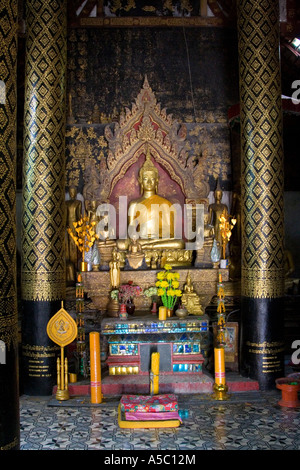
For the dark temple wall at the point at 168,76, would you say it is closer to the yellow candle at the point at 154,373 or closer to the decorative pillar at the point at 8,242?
the yellow candle at the point at 154,373

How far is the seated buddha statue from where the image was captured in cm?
946

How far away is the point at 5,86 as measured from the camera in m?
3.83

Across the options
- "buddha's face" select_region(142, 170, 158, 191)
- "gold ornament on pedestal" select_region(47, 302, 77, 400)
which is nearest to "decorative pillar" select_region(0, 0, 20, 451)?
"gold ornament on pedestal" select_region(47, 302, 77, 400)

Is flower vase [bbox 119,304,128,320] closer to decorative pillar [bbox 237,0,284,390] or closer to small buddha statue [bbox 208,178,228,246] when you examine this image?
decorative pillar [bbox 237,0,284,390]

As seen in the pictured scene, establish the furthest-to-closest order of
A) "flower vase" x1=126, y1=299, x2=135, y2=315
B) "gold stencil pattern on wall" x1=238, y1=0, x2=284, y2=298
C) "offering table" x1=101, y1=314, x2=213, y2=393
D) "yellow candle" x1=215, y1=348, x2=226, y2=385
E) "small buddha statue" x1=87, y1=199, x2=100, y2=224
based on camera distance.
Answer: "small buddha statue" x1=87, y1=199, x2=100, y2=224, "flower vase" x1=126, y1=299, x2=135, y2=315, "gold stencil pattern on wall" x1=238, y1=0, x2=284, y2=298, "offering table" x1=101, y1=314, x2=213, y2=393, "yellow candle" x1=215, y1=348, x2=226, y2=385

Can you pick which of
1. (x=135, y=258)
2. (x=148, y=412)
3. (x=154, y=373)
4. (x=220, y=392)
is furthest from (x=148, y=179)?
(x=148, y=412)

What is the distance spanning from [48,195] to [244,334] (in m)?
3.38

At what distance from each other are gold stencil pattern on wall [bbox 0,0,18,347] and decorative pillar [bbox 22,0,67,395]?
3382 mm

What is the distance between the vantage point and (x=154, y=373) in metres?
6.62

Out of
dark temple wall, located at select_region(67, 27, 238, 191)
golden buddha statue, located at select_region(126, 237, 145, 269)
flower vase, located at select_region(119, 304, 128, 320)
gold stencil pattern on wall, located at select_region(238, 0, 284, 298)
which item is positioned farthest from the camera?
dark temple wall, located at select_region(67, 27, 238, 191)

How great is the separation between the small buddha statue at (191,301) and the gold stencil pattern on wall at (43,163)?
1880 mm
